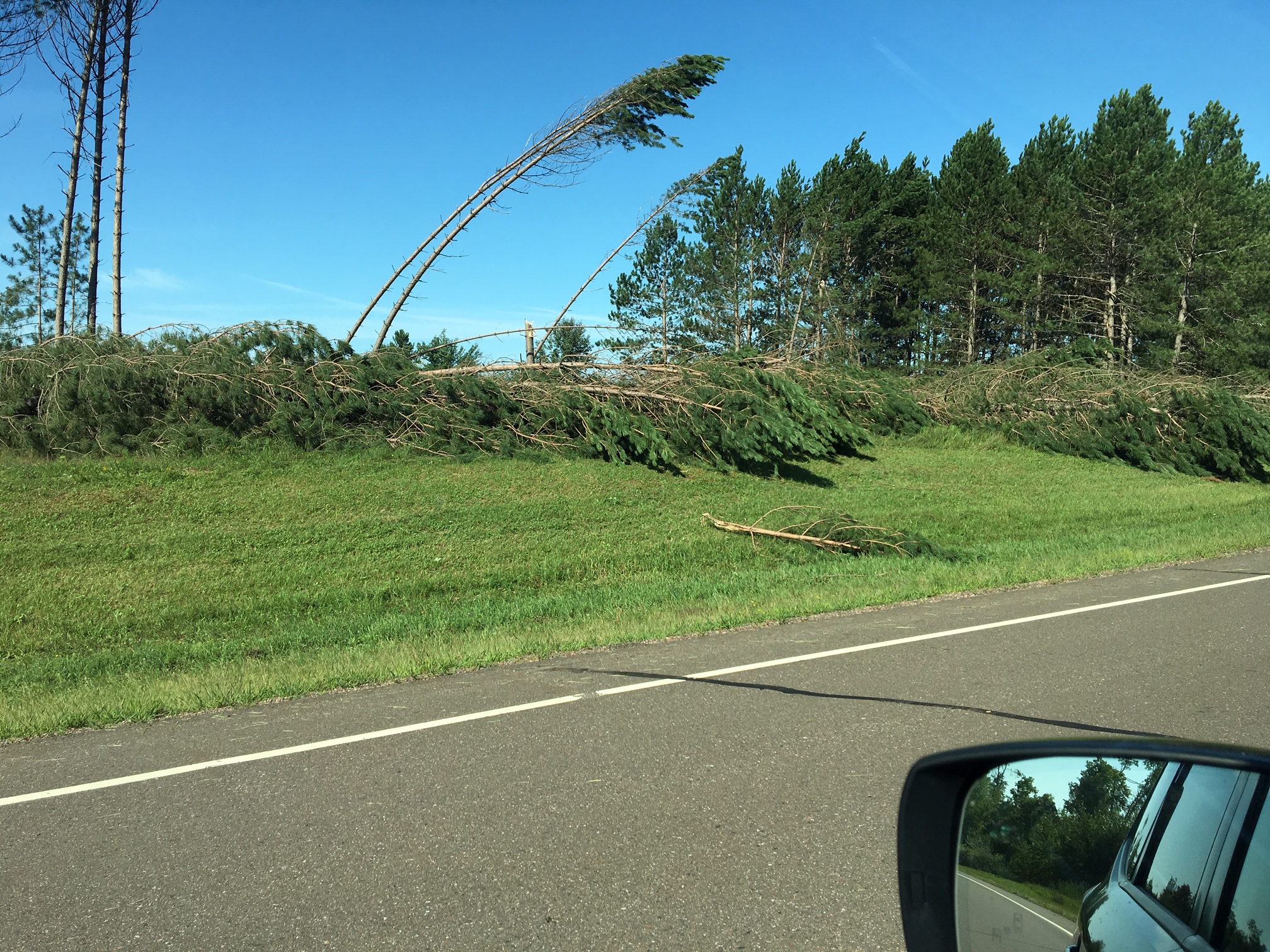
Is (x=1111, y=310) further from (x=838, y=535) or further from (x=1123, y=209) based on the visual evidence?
(x=838, y=535)

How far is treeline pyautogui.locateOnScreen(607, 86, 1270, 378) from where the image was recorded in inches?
1323

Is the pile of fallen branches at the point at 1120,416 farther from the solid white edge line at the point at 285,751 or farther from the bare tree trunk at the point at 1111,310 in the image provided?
the solid white edge line at the point at 285,751

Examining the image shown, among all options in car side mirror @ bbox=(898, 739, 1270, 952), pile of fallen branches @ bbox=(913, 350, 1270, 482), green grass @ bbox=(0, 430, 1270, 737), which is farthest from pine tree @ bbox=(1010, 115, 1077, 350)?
car side mirror @ bbox=(898, 739, 1270, 952)

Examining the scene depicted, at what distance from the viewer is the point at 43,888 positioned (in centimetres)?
375

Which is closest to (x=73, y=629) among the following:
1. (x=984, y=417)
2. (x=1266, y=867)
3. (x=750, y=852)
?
(x=750, y=852)

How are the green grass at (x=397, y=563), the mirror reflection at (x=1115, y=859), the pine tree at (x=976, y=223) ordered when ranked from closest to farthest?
1. the mirror reflection at (x=1115, y=859)
2. the green grass at (x=397, y=563)
3. the pine tree at (x=976, y=223)

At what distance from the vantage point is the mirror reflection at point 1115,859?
4.69 ft

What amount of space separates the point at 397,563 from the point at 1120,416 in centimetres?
1934

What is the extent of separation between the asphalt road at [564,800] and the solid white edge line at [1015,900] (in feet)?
5.01

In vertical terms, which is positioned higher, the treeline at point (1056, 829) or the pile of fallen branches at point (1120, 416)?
the pile of fallen branches at point (1120, 416)

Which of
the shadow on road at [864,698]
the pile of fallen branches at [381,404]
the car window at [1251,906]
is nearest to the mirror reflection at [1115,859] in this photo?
the car window at [1251,906]

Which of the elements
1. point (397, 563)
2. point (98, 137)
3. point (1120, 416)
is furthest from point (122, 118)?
point (1120, 416)

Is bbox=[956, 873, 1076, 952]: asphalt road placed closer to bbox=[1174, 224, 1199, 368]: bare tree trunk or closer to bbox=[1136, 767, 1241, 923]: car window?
bbox=[1136, 767, 1241, 923]: car window

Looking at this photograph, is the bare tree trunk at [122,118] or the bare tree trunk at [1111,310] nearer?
the bare tree trunk at [122,118]
